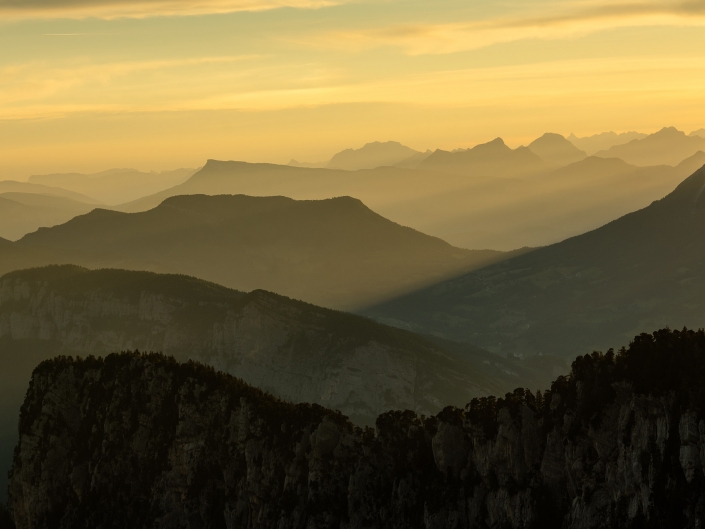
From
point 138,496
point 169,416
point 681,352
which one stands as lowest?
point 138,496

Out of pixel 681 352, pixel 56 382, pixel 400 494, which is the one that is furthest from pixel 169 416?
pixel 681 352

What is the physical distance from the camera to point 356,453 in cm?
14850

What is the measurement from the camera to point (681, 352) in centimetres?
12075

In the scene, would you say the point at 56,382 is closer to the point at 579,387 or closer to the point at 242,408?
the point at 242,408

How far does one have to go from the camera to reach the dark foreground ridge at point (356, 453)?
117250 mm

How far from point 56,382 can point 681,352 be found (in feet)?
331

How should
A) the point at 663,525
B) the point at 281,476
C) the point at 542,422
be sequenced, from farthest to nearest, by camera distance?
the point at 281,476
the point at 542,422
the point at 663,525

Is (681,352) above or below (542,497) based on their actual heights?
above

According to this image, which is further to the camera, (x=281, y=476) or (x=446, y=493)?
(x=281, y=476)

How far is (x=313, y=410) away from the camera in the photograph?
156875 mm

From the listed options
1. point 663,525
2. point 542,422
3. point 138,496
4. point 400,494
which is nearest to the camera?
point 663,525

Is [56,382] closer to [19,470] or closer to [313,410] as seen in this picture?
[19,470]

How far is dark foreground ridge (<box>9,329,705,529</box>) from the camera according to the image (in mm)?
117250

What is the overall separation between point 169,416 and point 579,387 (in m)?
66.8
